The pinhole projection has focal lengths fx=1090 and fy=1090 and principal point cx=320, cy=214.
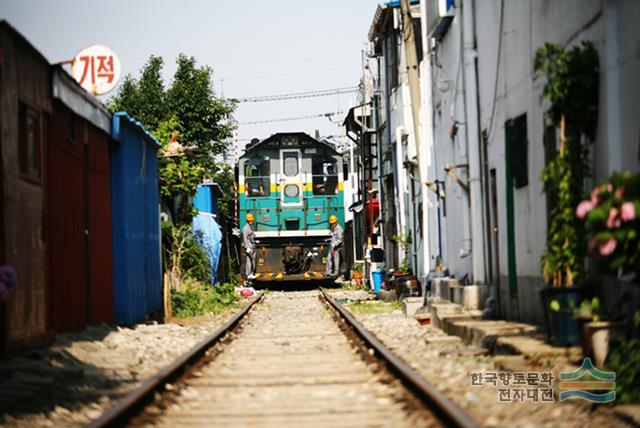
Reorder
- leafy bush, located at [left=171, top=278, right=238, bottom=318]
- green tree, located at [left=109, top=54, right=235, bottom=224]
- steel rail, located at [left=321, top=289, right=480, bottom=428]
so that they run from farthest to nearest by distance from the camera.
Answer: green tree, located at [left=109, top=54, right=235, bottom=224] < leafy bush, located at [left=171, top=278, right=238, bottom=318] < steel rail, located at [left=321, top=289, right=480, bottom=428]

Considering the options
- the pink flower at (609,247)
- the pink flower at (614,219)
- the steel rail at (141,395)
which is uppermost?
the pink flower at (614,219)

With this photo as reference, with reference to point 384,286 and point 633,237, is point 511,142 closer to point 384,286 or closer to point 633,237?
point 633,237

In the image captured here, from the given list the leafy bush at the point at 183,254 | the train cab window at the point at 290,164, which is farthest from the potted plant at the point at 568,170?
the train cab window at the point at 290,164

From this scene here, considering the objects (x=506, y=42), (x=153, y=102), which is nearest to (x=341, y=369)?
(x=506, y=42)

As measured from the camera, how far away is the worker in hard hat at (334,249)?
116 ft

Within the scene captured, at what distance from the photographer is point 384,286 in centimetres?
2689

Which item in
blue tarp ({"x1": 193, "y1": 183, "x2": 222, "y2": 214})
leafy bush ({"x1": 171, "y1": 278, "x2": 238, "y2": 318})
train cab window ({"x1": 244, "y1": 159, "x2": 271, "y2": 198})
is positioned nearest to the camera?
leafy bush ({"x1": 171, "y1": 278, "x2": 238, "y2": 318})

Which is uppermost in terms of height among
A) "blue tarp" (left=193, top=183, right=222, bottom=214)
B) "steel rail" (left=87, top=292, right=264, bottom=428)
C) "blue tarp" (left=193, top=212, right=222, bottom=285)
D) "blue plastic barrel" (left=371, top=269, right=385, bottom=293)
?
"blue tarp" (left=193, top=183, right=222, bottom=214)

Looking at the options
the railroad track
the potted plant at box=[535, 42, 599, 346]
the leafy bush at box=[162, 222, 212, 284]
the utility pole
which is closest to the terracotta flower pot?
the potted plant at box=[535, 42, 599, 346]

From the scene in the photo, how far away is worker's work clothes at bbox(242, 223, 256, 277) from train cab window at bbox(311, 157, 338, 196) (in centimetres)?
280

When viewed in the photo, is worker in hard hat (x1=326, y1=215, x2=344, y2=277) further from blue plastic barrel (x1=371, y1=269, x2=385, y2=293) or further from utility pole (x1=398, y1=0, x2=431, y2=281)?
utility pole (x1=398, y1=0, x2=431, y2=281)

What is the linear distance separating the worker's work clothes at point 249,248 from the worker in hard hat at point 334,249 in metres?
2.45

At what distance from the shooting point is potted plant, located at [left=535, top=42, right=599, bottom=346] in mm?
9805

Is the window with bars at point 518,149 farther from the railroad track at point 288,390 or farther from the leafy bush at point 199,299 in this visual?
the leafy bush at point 199,299
